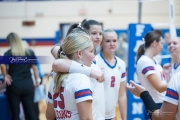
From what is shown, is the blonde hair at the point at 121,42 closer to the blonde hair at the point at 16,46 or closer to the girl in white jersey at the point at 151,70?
the blonde hair at the point at 16,46

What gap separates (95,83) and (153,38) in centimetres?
126

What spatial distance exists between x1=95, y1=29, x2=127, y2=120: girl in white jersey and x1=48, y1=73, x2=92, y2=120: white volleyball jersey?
941mm

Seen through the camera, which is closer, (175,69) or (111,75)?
(111,75)

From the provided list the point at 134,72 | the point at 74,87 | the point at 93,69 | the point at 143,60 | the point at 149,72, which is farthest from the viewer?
the point at 134,72

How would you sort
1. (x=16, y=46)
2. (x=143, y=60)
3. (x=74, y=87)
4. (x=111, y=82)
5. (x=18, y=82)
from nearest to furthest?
(x=74, y=87), (x=111, y=82), (x=143, y=60), (x=16, y=46), (x=18, y=82)

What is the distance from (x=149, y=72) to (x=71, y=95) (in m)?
1.46

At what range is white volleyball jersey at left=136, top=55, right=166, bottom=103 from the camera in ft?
10.0

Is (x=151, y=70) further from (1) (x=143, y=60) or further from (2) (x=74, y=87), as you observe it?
(2) (x=74, y=87)

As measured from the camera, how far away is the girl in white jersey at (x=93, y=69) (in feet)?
6.14

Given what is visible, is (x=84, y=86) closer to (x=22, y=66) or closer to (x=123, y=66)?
(x=123, y=66)

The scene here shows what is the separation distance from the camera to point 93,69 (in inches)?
81.9

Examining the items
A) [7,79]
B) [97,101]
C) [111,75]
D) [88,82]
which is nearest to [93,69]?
[97,101]

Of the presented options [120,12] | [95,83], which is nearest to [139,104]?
[95,83]

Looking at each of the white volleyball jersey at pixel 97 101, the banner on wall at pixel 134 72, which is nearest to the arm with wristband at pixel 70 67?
the white volleyball jersey at pixel 97 101
